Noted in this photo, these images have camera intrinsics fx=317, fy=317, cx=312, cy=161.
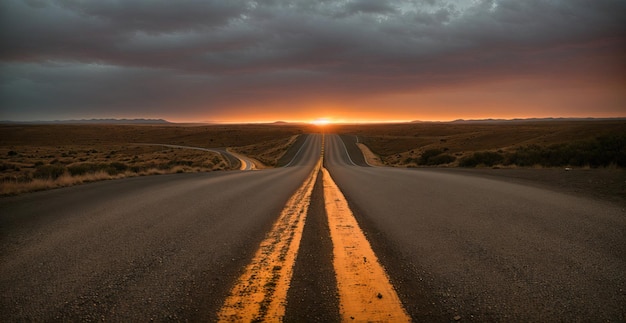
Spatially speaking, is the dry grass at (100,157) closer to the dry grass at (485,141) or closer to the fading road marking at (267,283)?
the fading road marking at (267,283)

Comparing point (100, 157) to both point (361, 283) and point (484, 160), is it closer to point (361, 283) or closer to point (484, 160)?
point (484, 160)

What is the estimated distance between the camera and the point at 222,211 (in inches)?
231

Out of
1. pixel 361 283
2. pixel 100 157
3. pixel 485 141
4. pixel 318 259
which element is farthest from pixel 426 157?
pixel 100 157

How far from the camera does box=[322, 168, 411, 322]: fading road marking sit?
2.21 meters

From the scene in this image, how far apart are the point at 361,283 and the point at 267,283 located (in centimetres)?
80

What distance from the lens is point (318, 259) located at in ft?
10.8

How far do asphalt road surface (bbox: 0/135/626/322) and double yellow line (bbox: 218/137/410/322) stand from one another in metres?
0.08

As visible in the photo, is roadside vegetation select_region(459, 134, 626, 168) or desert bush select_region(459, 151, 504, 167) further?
desert bush select_region(459, 151, 504, 167)

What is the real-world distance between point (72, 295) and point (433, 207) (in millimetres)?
5444

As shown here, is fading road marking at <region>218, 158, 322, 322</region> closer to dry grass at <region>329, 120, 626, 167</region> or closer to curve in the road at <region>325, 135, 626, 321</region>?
curve in the road at <region>325, 135, 626, 321</region>

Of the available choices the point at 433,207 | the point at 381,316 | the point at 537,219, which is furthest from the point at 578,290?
the point at 433,207

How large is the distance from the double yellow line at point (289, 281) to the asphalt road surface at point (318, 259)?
0.08m

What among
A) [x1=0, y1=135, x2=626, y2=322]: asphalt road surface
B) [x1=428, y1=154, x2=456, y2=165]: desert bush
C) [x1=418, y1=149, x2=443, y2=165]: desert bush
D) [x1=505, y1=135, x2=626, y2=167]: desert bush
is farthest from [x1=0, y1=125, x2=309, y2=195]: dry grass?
[x1=418, y1=149, x2=443, y2=165]: desert bush

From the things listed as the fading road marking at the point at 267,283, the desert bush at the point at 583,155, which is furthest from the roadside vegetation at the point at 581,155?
the fading road marking at the point at 267,283
